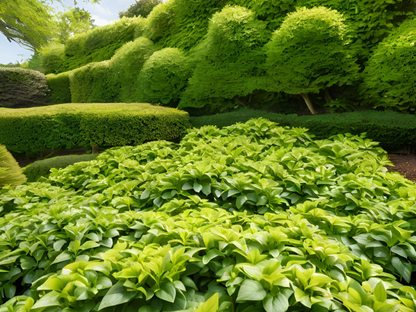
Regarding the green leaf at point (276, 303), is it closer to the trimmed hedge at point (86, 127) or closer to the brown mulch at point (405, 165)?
the brown mulch at point (405, 165)

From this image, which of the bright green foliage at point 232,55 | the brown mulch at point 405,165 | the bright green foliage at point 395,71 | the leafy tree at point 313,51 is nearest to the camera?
the brown mulch at point 405,165

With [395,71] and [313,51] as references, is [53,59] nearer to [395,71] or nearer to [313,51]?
[313,51]

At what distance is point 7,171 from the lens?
3.67m

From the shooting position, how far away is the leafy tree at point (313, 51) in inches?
233

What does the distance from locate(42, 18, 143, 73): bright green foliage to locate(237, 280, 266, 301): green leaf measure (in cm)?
1652

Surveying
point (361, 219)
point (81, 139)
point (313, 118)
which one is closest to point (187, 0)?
point (81, 139)

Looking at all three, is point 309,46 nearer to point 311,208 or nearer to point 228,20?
point 228,20

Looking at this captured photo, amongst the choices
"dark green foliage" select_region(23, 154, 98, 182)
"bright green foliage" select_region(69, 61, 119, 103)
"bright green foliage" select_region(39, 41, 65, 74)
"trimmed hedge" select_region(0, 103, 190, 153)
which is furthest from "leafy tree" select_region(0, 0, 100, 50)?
"dark green foliage" select_region(23, 154, 98, 182)

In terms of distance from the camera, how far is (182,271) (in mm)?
1290

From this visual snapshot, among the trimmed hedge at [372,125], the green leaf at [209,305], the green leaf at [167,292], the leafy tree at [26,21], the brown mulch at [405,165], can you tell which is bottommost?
the brown mulch at [405,165]

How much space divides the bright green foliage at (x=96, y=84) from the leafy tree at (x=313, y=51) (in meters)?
9.88

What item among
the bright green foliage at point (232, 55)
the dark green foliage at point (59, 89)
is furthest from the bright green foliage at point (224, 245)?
the dark green foliage at point (59, 89)

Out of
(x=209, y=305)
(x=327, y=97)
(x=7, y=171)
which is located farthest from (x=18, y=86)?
(x=209, y=305)

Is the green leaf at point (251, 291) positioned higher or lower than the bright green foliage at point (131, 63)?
lower
